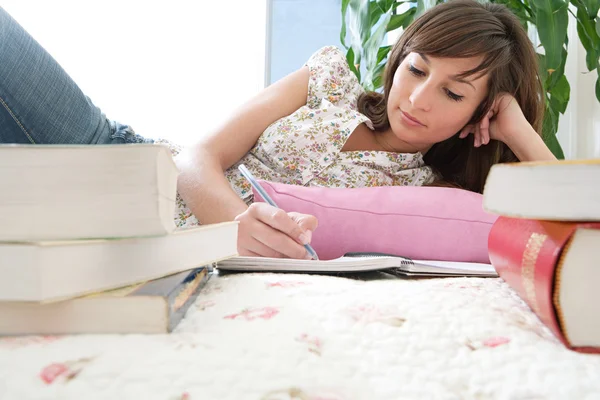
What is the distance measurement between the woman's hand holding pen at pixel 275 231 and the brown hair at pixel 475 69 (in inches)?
24.1

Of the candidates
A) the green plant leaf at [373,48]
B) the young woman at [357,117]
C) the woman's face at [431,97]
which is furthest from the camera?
the green plant leaf at [373,48]

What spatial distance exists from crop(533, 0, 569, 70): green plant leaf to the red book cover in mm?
1285

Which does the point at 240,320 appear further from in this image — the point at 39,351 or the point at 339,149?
the point at 339,149

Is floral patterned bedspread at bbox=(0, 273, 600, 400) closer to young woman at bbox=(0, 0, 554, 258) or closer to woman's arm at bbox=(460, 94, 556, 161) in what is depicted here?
young woman at bbox=(0, 0, 554, 258)

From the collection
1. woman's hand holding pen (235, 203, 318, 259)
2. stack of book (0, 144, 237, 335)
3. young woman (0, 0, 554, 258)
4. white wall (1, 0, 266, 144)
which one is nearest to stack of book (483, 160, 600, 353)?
stack of book (0, 144, 237, 335)

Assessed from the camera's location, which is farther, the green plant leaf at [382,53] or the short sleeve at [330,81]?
the green plant leaf at [382,53]

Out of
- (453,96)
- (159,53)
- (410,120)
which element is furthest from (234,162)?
(159,53)

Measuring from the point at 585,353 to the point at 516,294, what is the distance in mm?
149

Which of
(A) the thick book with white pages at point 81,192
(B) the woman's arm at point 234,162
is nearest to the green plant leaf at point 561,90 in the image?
(B) the woman's arm at point 234,162

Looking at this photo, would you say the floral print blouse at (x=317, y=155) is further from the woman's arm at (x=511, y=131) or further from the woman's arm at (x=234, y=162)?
the woman's arm at (x=511, y=131)

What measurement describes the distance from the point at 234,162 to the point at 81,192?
91 cm

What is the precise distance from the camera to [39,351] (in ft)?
0.90

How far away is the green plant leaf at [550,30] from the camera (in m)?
1.47

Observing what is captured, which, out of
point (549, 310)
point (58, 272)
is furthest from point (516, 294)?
point (58, 272)
